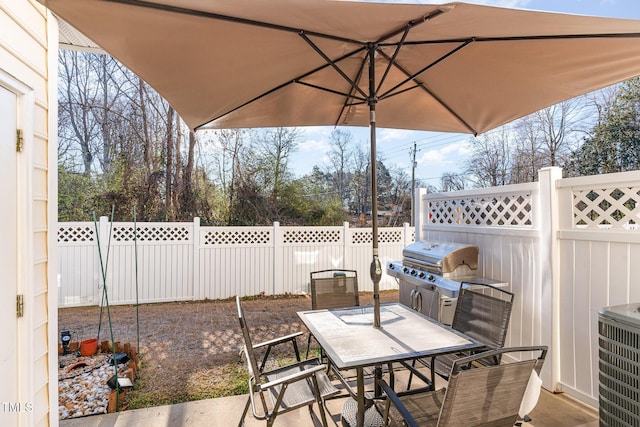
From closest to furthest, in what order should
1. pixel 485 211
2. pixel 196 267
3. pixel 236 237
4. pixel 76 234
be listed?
pixel 485 211, pixel 76 234, pixel 196 267, pixel 236 237

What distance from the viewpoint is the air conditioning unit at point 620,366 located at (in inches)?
63.9

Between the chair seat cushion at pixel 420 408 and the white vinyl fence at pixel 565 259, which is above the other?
the white vinyl fence at pixel 565 259

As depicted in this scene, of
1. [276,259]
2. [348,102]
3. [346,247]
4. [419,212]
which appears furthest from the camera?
[346,247]

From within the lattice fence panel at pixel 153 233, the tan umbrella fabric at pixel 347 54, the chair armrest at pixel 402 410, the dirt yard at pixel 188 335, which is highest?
the tan umbrella fabric at pixel 347 54

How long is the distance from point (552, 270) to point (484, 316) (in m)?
0.79

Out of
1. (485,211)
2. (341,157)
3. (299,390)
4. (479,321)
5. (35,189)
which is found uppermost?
(341,157)

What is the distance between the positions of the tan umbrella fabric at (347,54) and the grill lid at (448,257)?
1.30m

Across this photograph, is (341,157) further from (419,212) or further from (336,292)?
(336,292)

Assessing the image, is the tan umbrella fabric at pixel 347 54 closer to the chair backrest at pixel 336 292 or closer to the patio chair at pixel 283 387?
the patio chair at pixel 283 387

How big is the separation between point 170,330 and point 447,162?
38.5 ft

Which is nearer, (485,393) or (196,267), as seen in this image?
(485,393)

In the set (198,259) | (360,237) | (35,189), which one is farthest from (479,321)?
(198,259)

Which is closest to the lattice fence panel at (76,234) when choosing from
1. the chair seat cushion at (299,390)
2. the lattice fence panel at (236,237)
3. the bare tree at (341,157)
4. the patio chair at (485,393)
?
the lattice fence panel at (236,237)

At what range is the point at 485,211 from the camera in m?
3.54
